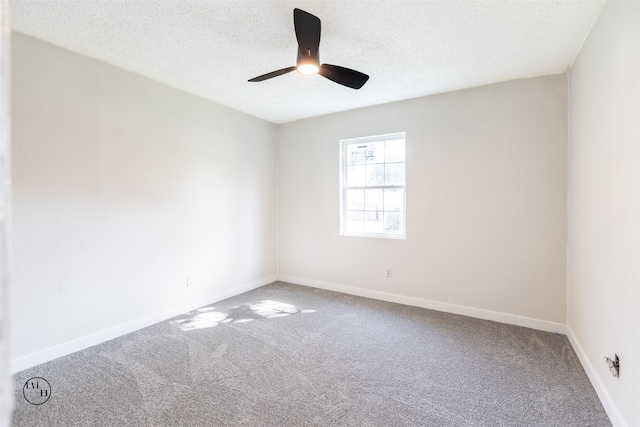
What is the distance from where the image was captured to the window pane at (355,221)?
4172 mm

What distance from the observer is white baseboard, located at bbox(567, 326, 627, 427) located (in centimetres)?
172

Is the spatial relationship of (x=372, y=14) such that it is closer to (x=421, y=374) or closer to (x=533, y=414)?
(x=421, y=374)

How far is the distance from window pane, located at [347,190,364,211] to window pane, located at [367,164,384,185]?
20cm

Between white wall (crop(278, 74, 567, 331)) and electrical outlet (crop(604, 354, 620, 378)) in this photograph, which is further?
white wall (crop(278, 74, 567, 331))

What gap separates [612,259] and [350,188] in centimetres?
281

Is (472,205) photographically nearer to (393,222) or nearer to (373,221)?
(393,222)

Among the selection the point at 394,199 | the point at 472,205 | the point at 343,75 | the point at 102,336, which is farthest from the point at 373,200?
the point at 102,336

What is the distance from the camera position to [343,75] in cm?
234

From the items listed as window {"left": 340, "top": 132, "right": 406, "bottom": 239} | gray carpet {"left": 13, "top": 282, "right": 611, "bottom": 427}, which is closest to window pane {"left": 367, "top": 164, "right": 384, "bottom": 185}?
window {"left": 340, "top": 132, "right": 406, "bottom": 239}

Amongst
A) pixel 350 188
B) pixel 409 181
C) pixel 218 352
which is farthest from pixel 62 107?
pixel 409 181

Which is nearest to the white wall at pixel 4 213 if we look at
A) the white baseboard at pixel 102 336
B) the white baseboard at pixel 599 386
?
the white baseboard at pixel 102 336

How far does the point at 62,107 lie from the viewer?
2486mm

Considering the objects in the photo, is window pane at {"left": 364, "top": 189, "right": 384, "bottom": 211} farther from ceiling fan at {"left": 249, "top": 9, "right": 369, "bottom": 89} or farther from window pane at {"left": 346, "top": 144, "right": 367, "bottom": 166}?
ceiling fan at {"left": 249, "top": 9, "right": 369, "bottom": 89}

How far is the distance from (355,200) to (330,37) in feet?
7.37
